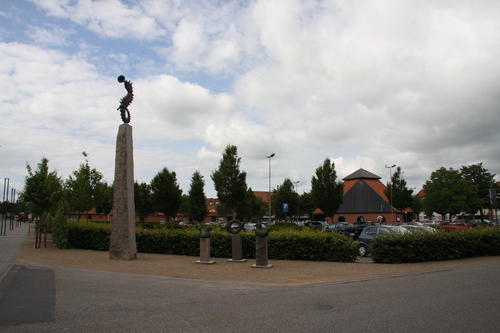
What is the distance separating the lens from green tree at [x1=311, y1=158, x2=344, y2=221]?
45.0 m

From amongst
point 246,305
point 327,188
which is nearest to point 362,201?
point 327,188

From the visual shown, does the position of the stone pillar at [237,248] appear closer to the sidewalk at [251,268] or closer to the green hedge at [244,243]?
the sidewalk at [251,268]

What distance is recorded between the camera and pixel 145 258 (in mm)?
15578

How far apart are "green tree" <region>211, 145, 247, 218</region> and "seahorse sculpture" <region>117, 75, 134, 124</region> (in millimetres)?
25047

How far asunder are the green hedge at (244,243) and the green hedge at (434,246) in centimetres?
105

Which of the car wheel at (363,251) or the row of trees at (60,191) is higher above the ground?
the row of trees at (60,191)

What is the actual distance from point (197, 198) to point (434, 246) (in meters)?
34.9

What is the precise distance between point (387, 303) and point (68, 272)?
875 cm

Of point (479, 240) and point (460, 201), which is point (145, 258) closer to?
point (479, 240)

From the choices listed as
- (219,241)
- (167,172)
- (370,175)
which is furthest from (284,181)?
(219,241)

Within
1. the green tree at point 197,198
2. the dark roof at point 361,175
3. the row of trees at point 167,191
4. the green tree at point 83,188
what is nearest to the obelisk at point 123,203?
the row of trees at point 167,191

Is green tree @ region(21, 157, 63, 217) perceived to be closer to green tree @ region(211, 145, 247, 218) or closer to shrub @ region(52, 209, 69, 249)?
shrub @ region(52, 209, 69, 249)

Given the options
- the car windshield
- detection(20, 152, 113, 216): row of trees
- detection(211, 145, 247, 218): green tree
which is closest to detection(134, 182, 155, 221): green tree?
detection(211, 145, 247, 218): green tree

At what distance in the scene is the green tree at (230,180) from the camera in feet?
136
